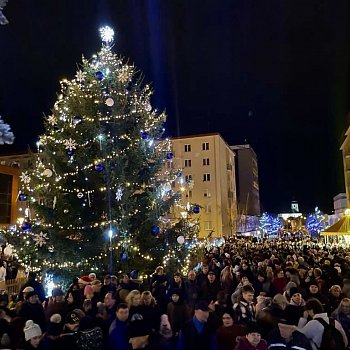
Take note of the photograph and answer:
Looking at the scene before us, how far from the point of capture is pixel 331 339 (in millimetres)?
5320

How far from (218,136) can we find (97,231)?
1965 inches

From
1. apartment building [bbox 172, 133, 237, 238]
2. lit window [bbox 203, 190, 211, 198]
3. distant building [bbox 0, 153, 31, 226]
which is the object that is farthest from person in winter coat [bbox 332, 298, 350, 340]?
lit window [bbox 203, 190, 211, 198]

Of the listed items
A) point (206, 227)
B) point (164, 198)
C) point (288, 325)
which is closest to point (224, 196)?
point (206, 227)

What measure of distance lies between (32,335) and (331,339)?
4.00m

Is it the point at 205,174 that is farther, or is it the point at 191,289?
the point at 205,174

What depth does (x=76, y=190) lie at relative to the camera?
1440 centimetres

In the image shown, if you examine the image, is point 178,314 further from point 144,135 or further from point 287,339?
point 144,135

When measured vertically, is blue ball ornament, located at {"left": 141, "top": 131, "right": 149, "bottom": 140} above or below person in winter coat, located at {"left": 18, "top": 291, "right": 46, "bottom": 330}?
above

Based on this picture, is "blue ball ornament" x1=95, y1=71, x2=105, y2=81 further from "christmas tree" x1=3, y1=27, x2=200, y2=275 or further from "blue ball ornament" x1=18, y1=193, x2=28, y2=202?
"blue ball ornament" x1=18, y1=193, x2=28, y2=202

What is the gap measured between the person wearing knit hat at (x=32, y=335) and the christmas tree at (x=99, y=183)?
8.48m

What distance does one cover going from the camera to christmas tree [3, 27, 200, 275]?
1390 cm

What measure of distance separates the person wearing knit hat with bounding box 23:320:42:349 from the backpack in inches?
148

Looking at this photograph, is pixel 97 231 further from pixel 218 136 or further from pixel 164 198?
pixel 218 136

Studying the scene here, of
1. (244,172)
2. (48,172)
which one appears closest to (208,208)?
(244,172)
